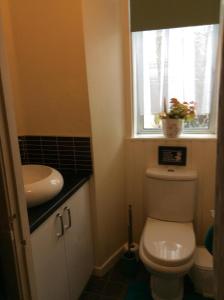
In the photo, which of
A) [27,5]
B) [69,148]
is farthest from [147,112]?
[27,5]

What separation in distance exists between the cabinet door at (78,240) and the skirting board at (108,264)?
0.11 m

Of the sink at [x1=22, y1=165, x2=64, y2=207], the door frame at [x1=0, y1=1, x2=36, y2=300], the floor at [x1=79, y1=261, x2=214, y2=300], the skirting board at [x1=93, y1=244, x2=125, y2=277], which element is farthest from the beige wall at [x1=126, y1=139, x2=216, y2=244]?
the door frame at [x1=0, y1=1, x2=36, y2=300]

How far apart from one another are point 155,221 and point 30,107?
1.26 metres

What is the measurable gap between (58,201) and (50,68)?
862 mm

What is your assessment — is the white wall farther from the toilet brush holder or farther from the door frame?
the door frame

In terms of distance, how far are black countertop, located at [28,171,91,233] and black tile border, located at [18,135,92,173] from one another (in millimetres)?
67

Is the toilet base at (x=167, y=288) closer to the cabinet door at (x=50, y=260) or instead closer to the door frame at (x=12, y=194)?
the cabinet door at (x=50, y=260)

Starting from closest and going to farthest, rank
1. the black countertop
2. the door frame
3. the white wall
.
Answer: the door frame < the black countertop < the white wall

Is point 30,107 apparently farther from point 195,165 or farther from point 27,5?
point 195,165

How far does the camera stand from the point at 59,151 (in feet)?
5.99

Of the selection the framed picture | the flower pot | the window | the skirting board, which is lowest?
the skirting board

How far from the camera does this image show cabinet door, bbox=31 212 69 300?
1.26m

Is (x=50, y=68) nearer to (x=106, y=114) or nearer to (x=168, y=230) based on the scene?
(x=106, y=114)

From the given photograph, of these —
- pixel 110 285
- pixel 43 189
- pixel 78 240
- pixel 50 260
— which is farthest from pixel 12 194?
pixel 110 285
